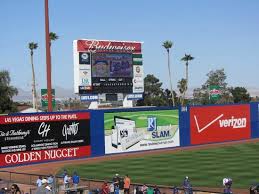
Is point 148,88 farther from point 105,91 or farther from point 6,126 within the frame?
point 6,126

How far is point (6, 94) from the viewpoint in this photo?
93.9 metres

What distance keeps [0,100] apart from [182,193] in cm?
7224

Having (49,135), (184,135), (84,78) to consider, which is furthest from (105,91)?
(49,135)

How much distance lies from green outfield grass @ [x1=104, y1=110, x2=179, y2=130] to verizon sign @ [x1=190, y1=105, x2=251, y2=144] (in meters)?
3.31

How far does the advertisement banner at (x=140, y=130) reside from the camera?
49844mm

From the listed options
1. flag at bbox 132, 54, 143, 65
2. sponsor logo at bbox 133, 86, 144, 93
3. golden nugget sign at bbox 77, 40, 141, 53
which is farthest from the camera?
sponsor logo at bbox 133, 86, 144, 93

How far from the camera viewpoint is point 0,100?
91.4 metres

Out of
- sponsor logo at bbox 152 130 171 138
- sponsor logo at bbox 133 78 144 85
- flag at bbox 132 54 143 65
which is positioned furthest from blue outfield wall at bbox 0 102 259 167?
flag at bbox 132 54 143 65

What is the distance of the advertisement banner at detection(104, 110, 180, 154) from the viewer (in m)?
49.8

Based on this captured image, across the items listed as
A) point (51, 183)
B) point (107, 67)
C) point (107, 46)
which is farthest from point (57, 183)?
point (107, 46)

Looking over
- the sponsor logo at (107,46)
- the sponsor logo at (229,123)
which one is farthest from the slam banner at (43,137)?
the sponsor logo at (229,123)

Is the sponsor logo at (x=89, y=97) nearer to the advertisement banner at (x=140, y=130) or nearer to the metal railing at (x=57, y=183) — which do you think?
the advertisement banner at (x=140, y=130)

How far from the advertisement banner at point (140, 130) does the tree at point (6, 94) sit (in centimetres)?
4381

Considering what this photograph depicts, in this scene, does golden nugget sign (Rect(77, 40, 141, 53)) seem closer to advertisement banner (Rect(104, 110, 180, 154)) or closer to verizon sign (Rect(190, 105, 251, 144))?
advertisement banner (Rect(104, 110, 180, 154))
